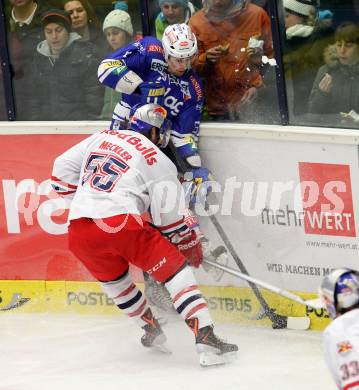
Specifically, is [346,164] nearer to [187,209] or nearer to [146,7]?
[187,209]

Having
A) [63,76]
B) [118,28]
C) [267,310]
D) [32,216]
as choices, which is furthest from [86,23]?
[267,310]

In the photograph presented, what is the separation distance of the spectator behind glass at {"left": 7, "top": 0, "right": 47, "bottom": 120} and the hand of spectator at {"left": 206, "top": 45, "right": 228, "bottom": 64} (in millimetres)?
1141

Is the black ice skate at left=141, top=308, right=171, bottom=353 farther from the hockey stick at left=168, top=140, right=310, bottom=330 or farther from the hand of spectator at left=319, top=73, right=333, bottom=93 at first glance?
the hand of spectator at left=319, top=73, right=333, bottom=93

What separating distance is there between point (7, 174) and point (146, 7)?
4.70ft

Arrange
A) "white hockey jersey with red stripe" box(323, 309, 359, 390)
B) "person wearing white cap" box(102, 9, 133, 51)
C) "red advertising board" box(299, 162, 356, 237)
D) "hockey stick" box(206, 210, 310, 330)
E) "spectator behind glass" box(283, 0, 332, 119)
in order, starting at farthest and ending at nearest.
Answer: "person wearing white cap" box(102, 9, 133, 51) < "hockey stick" box(206, 210, 310, 330) < "red advertising board" box(299, 162, 356, 237) < "spectator behind glass" box(283, 0, 332, 119) < "white hockey jersey with red stripe" box(323, 309, 359, 390)

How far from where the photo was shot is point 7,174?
283 inches

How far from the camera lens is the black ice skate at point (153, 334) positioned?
20.3 ft

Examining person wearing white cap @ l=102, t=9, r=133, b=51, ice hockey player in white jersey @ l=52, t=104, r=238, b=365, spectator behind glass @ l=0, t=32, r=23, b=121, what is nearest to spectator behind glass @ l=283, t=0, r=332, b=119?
ice hockey player in white jersey @ l=52, t=104, r=238, b=365

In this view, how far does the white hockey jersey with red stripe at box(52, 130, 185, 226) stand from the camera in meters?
5.82

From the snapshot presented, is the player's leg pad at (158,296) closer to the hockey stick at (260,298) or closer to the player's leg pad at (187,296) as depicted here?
the hockey stick at (260,298)

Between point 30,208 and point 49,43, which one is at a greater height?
point 49,43

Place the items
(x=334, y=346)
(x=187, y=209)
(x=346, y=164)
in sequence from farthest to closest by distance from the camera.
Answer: (x=187, y=209) < (x=346, y=164) < (x=334, y=346)

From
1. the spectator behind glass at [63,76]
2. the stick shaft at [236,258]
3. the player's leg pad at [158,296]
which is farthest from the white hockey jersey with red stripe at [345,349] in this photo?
the spectator behind glass at [63,76]

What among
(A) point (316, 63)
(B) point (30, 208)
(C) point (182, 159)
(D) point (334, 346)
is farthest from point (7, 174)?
(D) point (334, 346)
